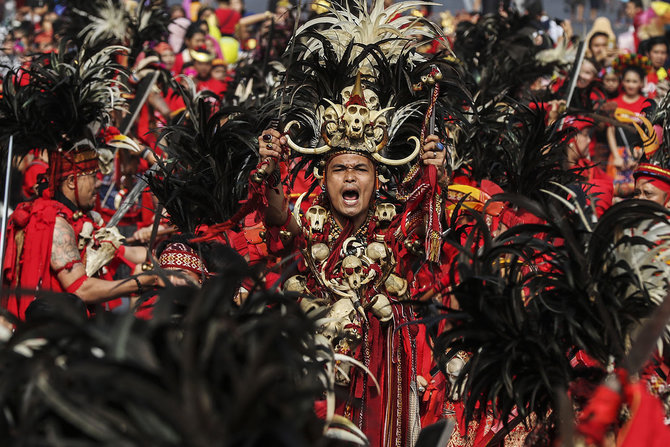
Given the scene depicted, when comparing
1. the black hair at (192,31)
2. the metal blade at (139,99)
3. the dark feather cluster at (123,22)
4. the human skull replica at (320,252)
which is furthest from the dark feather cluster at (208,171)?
the black hair at (192,31)

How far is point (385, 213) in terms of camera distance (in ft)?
15.9

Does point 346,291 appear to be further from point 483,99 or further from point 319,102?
point 483,99

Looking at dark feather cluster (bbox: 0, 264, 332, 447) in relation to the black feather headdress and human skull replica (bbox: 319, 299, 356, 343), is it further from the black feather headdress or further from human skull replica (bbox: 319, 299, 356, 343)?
the black feather headdress

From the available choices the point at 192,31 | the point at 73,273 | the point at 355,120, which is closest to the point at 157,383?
the point at 355,120

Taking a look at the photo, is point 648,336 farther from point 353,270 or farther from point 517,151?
point 517,151

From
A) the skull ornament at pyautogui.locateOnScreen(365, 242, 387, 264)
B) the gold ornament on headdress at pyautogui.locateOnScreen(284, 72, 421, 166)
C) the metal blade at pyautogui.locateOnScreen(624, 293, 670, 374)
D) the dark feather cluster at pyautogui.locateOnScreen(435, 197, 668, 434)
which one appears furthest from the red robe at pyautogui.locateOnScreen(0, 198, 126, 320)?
the metal blade at pyautogui.locateOnScreen(624, 293, 670, 374)

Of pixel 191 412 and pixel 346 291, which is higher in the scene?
pixel 191 412

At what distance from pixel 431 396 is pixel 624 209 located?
7.77 feet

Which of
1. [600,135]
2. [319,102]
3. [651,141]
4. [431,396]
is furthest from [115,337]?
[600,135]

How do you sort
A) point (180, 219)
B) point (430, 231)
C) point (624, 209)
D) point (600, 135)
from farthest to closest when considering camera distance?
1. point (600, 135)
2. point (180, 219)
3. point (430, 231)
4. point (624, 209)

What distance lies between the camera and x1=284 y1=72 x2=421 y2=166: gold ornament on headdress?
4824mm

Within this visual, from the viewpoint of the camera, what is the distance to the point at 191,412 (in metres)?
2.13

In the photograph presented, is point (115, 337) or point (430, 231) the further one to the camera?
point (430, 231)

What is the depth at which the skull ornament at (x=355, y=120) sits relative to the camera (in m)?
4.80
